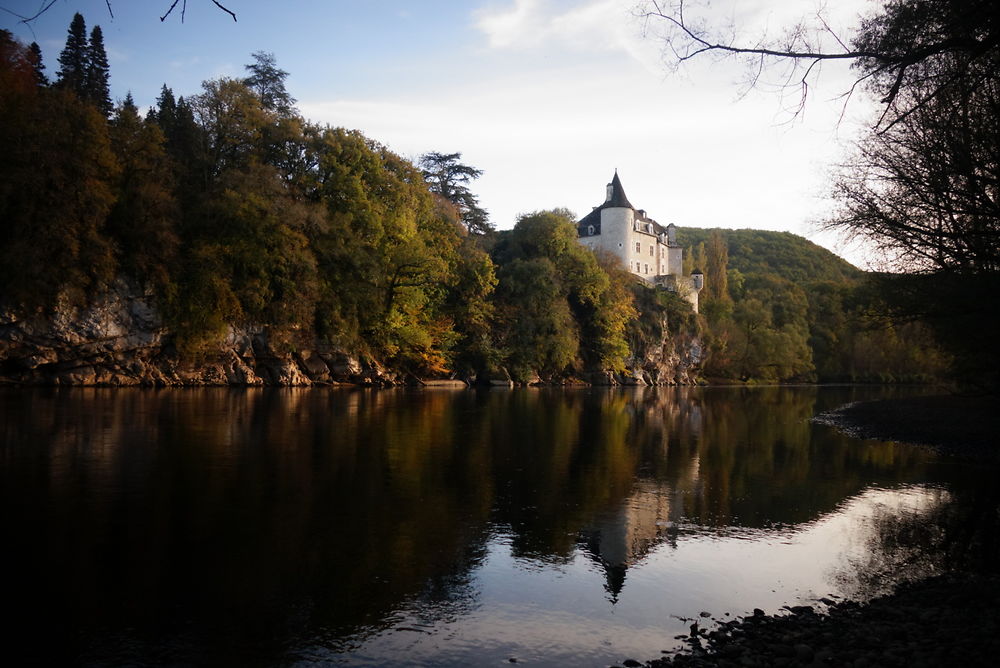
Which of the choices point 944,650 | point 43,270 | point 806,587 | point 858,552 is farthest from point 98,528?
point 43,270

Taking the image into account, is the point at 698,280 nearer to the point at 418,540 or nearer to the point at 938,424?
the point at 938,424

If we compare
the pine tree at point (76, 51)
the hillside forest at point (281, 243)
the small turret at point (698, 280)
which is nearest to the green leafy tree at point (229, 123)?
the hillside forest at point (281, 243)

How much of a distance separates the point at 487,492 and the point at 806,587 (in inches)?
295

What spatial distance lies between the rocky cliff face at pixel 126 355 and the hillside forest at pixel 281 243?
0.94 m

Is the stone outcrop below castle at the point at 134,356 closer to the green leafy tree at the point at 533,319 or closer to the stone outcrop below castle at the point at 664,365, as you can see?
the green leafy tree at the point at 533,319

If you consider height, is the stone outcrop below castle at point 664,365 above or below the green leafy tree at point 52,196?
below

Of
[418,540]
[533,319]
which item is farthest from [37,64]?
[418,540]

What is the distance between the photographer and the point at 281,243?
55.0 m

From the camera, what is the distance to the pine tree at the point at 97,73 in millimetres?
68562

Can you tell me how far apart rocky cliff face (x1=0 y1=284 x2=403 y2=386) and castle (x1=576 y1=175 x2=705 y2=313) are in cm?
5506

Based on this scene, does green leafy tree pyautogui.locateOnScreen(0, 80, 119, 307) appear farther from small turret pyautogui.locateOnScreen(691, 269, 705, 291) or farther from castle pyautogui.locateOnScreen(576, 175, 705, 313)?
small turret pyautogui.locateOnScreen(691, 269, 705, 291)

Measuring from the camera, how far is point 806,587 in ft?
34.9

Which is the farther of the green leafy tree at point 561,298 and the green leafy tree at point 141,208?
the green leafy tree at point 561,298

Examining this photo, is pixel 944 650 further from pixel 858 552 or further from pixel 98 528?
pixel 98 528
